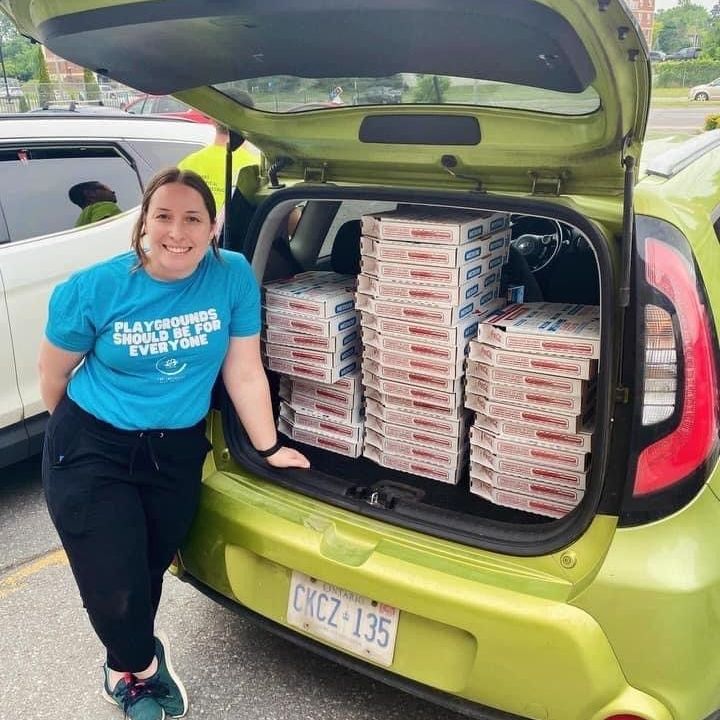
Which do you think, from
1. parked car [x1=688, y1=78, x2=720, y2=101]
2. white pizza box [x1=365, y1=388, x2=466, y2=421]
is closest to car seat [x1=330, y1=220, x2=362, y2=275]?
white pizza box [x1=365, y1=388, x2=466, y2=421]

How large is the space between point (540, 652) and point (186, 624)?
1.42 m

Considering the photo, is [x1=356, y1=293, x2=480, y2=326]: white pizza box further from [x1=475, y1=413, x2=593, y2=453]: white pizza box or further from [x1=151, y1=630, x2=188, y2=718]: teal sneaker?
[x1=151, y1=630, x2=188, y2=718]: teal sneaker

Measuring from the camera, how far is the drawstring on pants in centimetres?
197

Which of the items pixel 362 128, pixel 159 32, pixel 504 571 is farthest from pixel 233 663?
pixel 159 32

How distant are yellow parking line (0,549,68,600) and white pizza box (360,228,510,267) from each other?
183 cm

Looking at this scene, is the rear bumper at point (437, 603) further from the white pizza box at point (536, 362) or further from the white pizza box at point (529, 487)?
the white pizza box at point (536, 362)

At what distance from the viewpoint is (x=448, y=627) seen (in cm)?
171

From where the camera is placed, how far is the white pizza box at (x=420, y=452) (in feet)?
7.30

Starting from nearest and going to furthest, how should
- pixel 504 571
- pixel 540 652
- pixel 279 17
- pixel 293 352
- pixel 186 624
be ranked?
pixel 279 17 → pixel 540 652 → pixel 504 571 → pixel 293 352 → pixel 186 624

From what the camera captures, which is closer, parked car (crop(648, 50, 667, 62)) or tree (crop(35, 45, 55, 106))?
parked car (crop(648, 50, 667, 62))

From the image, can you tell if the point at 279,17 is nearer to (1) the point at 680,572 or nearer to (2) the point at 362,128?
(2) the point at 362,128

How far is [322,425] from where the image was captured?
245 cm

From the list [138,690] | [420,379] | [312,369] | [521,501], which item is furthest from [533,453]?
[138,690]

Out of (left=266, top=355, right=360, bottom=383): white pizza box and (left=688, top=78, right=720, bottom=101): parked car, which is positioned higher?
(left=688, top=78, right=720, bottom=101): parked car
